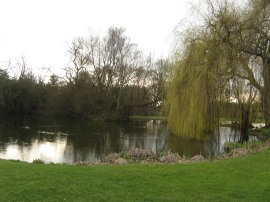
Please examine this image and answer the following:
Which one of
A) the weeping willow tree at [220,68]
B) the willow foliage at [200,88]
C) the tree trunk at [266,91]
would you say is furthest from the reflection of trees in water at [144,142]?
the tree trunk at [266,91]

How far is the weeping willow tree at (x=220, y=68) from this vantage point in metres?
13.6

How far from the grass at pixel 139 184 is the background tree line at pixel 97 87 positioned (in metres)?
32.6

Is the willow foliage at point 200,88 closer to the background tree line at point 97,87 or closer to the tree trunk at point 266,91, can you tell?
the tree trunk at point 266,91

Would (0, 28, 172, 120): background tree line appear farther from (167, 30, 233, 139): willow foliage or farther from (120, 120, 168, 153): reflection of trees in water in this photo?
(167, 30, 233, 139): willow foliage

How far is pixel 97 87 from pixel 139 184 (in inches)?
1460

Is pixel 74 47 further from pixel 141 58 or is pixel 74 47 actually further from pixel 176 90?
pixel 176 90

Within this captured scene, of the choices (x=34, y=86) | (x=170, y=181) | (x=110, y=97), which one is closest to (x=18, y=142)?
(x=170, y=181)

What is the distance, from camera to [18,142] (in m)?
18.7

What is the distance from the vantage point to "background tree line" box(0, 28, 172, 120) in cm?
4228

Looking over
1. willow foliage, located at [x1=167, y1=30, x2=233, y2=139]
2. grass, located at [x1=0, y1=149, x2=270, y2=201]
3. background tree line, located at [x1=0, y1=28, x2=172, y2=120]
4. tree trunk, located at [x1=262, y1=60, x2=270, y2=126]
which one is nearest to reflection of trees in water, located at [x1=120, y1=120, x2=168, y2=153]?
willow foliage, located at [x1=167, y1=30, x2=233, y2=139]

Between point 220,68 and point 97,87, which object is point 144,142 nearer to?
point 220,68

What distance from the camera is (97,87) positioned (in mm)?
42344

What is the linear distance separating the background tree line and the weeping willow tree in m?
24.9

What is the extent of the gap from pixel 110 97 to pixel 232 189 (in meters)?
37.0
